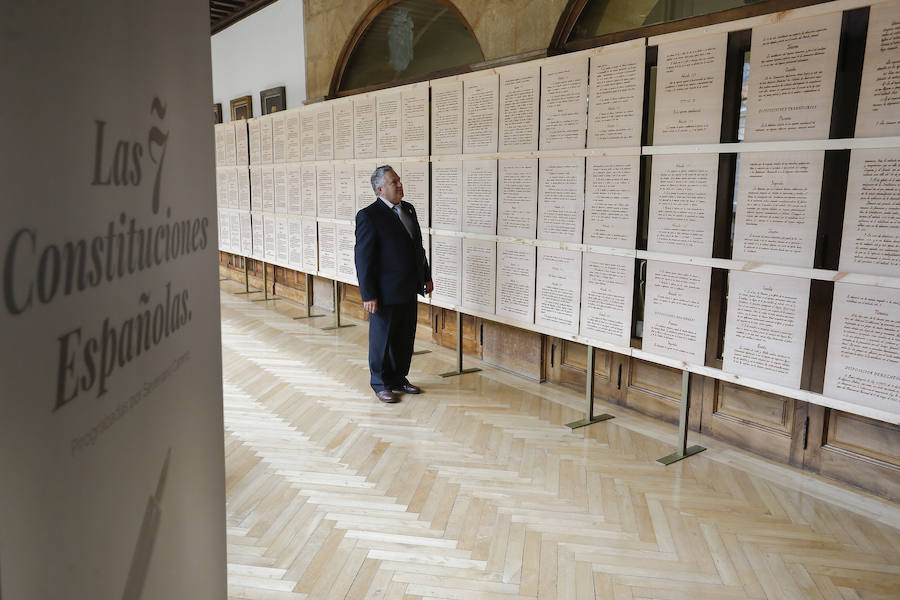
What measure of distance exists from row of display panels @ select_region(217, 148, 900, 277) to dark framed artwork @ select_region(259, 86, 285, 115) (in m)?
4.47

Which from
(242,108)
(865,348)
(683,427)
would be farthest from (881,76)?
(242,108)

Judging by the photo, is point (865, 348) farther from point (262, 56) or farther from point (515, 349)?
point (262, 56)

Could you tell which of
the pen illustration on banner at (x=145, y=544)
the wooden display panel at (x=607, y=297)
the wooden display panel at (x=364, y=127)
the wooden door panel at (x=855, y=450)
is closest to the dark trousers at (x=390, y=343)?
the wooden display panel at (x=607, y=297)

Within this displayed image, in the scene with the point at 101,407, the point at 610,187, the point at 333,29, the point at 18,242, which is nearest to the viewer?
the point at 18,242

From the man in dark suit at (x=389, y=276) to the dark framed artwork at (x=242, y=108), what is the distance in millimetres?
7051

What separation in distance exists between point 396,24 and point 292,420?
17.0 ft

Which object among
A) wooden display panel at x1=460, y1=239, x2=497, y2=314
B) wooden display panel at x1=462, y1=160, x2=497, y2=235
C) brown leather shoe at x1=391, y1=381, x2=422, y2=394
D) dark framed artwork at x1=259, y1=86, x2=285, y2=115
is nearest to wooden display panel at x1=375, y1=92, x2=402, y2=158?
wooden display panel at x1=462, y1=160, x2=497, y2=235

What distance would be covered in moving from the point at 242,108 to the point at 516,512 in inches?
401

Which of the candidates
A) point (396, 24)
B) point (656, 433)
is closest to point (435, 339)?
point (656, 433)

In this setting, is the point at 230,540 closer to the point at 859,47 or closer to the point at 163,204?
the point at 163,204

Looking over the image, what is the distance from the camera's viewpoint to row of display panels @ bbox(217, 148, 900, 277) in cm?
315

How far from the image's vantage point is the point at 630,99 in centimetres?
412

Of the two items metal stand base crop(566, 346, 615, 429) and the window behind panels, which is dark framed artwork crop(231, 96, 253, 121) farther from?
metal stand base crop(566, 346, 615, 429)

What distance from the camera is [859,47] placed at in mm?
3148
